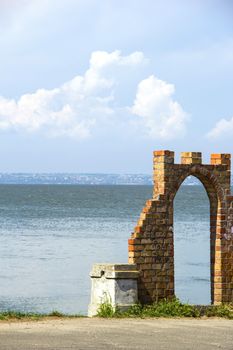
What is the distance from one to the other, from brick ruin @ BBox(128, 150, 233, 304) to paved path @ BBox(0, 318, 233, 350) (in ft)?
4.02

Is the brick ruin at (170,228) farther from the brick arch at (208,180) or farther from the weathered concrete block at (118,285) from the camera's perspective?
the weathered concrete block at (118,285)

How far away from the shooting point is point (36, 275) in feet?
119

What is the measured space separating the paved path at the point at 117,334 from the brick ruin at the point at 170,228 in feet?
4.02

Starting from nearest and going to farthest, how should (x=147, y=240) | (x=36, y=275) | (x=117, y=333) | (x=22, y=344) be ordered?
1. (x=22, y=344)
2. (x=117, y=333)
3. (x=147, y=240)
4. (x=36, y=275)

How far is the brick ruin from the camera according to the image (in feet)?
65.3

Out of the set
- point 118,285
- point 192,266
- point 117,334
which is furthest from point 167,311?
point 192,266

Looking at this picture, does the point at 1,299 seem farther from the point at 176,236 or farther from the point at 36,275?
the point at 176,236

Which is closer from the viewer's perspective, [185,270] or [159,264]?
[159,264]

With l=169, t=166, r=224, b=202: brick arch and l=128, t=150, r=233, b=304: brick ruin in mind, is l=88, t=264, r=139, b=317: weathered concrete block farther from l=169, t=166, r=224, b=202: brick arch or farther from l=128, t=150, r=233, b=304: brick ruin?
l=169, t=166, r=224, b=202: brick arch

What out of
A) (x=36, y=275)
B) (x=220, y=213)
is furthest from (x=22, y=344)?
(x=36, y=275)

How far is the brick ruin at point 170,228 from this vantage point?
65.3ft

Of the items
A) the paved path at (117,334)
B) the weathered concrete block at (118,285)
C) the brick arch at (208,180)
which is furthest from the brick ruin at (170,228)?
the paved path at (117,334)

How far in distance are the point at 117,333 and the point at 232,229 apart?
4735mm

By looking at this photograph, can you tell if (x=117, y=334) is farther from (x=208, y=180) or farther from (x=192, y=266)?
(x=192, y=266)
